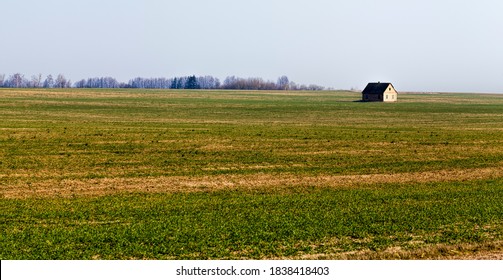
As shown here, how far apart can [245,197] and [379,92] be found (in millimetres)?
130402

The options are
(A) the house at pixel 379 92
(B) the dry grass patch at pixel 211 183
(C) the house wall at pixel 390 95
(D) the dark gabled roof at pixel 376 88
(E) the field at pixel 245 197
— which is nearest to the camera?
(E) the field at pixel 245 197

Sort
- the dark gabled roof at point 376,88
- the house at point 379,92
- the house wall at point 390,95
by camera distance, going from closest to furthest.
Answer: the house at point 379,92 < the dark gabled roof at point 376,88 < the house wall at point 390,95

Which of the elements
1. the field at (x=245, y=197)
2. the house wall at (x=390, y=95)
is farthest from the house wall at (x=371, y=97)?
the field at (x=245, y=197)

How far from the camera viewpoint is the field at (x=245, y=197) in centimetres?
1839

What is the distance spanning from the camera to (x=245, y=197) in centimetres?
2734

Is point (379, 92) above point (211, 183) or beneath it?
above

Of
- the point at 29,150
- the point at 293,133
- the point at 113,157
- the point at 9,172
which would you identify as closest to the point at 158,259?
the point at 9,172

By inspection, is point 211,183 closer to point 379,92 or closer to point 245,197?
point 245,197

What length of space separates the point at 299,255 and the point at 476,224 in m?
7.52

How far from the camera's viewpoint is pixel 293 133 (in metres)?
56.4

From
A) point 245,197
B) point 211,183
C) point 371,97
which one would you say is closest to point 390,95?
point 371,97

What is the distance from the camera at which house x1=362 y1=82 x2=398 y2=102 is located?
153 metres

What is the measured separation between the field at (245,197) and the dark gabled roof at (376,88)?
104m

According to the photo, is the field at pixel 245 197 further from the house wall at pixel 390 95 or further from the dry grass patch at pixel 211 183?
the house wall at pixel 390 95
